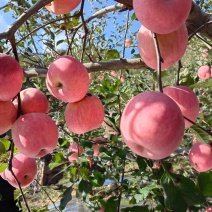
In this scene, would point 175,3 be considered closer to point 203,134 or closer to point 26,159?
point 203,134

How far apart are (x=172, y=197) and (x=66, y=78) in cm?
42

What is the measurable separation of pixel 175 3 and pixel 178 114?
0.23 m

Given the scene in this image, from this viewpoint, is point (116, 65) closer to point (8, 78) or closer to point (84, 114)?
point (84, 114)

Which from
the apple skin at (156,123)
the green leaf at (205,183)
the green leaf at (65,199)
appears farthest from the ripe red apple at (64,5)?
the green leaf at (65,199)

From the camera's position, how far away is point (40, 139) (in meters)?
0.85

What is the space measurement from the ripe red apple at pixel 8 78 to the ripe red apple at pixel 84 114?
10.6 inches

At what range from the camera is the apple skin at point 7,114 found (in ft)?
2.72

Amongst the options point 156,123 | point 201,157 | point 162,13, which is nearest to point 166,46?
point 162,13

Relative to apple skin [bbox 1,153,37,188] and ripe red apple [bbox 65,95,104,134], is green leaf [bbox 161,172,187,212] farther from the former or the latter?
apple skin [bbox 1,153,37,188]

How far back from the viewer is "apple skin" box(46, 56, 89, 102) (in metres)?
0.92

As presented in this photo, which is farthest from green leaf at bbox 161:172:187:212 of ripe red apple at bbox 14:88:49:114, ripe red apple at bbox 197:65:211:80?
ripe red apple at bbox 197:65:211:80

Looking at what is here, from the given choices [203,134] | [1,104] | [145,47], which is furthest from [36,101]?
[203,134]

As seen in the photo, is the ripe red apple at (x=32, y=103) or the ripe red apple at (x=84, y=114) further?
the ripe red apple at (x=84, y=114)

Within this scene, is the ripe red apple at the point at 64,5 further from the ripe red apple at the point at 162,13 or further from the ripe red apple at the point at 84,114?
the ripe red apple at the point at 162,13
